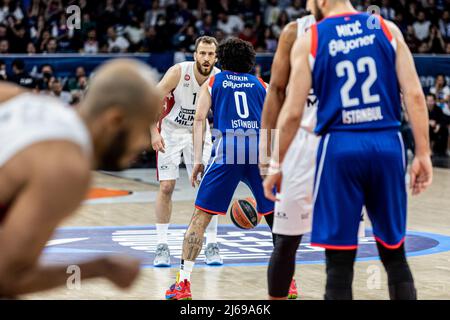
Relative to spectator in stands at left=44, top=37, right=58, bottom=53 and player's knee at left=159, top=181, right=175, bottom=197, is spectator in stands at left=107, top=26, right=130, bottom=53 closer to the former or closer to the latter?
spectator in stands at left=44, top=37, right=58, bottom=53

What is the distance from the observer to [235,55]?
22.3 feet

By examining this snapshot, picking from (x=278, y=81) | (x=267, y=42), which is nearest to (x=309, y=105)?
(x=278, y=81)

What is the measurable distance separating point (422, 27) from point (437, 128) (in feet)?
14.2

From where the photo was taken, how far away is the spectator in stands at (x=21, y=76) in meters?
14.7

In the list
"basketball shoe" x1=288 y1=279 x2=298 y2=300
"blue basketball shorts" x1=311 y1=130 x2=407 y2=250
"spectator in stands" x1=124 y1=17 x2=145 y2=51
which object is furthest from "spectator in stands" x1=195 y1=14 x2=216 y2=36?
"blue basketball shorts" x1=311 y1=130 x2=407 y2=250

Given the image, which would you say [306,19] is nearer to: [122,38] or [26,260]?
[26,260]

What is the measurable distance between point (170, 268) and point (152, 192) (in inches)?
202

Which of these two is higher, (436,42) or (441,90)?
(436,42)

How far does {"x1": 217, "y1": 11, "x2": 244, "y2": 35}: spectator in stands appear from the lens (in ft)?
63.5

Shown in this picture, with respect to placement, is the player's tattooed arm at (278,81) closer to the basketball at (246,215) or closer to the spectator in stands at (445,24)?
the basketball at (246,215)

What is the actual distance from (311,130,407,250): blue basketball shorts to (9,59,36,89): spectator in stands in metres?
11.0

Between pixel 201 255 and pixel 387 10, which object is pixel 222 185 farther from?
pixel 387 10
